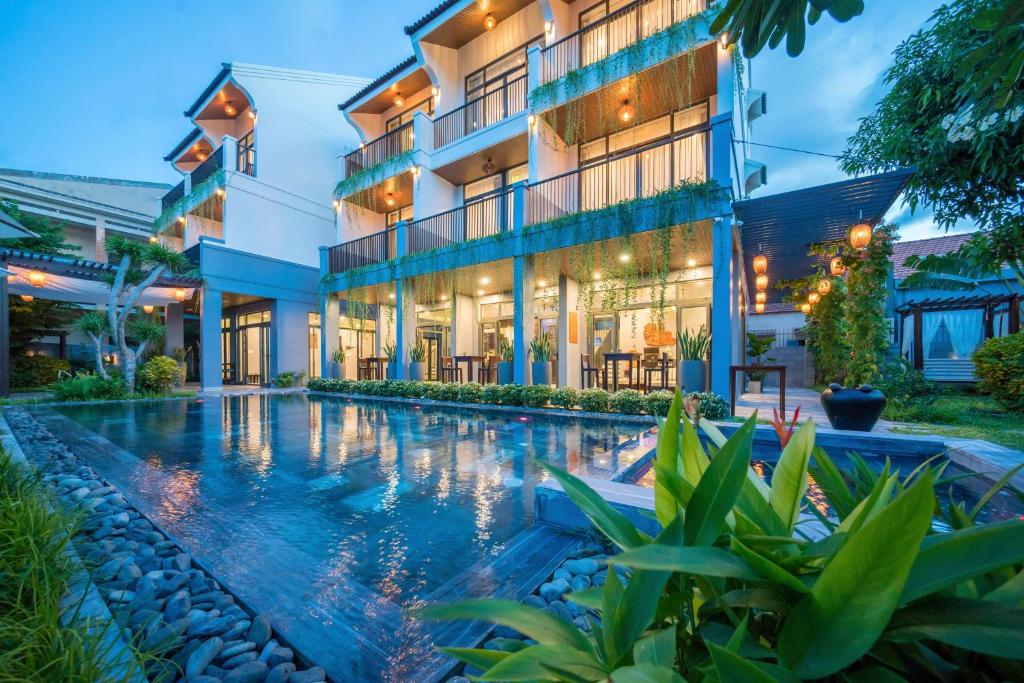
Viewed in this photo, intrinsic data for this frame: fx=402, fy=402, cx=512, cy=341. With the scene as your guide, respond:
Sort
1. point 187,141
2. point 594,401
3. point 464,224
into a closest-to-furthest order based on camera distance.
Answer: point 594,401 < point 464,224 < point 187,141

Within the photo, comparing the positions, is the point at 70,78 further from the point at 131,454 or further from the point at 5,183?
the point at 131,454

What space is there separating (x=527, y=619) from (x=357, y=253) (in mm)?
12744

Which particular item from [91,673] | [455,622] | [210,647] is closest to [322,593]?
[210,647]

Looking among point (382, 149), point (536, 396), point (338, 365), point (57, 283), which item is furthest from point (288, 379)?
point (536, 396)

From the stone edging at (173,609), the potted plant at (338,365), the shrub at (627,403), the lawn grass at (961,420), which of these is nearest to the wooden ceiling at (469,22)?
the potted plant at (338,365)

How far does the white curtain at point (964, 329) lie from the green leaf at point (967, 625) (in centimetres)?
1551

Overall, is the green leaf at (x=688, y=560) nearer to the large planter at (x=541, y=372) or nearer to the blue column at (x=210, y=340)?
the large planter at (x=541, y=372)

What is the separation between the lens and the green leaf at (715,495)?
62 cm

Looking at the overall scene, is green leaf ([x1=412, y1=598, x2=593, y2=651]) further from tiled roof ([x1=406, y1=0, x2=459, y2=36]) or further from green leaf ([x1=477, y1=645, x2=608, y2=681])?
tiled roof ([x1=406, y1=0, x2=459, y2=36])

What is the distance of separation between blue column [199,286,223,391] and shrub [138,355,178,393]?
33.5 inches

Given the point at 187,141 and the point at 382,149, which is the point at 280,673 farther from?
the point at 187,141

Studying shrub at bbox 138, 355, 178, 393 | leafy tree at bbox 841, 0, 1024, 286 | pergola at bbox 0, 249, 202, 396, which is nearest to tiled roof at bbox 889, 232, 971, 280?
leafy tree at bbox 841, 0, 1024, 286

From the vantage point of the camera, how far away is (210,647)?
1.38 meters

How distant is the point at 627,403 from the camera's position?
22.2 ft
